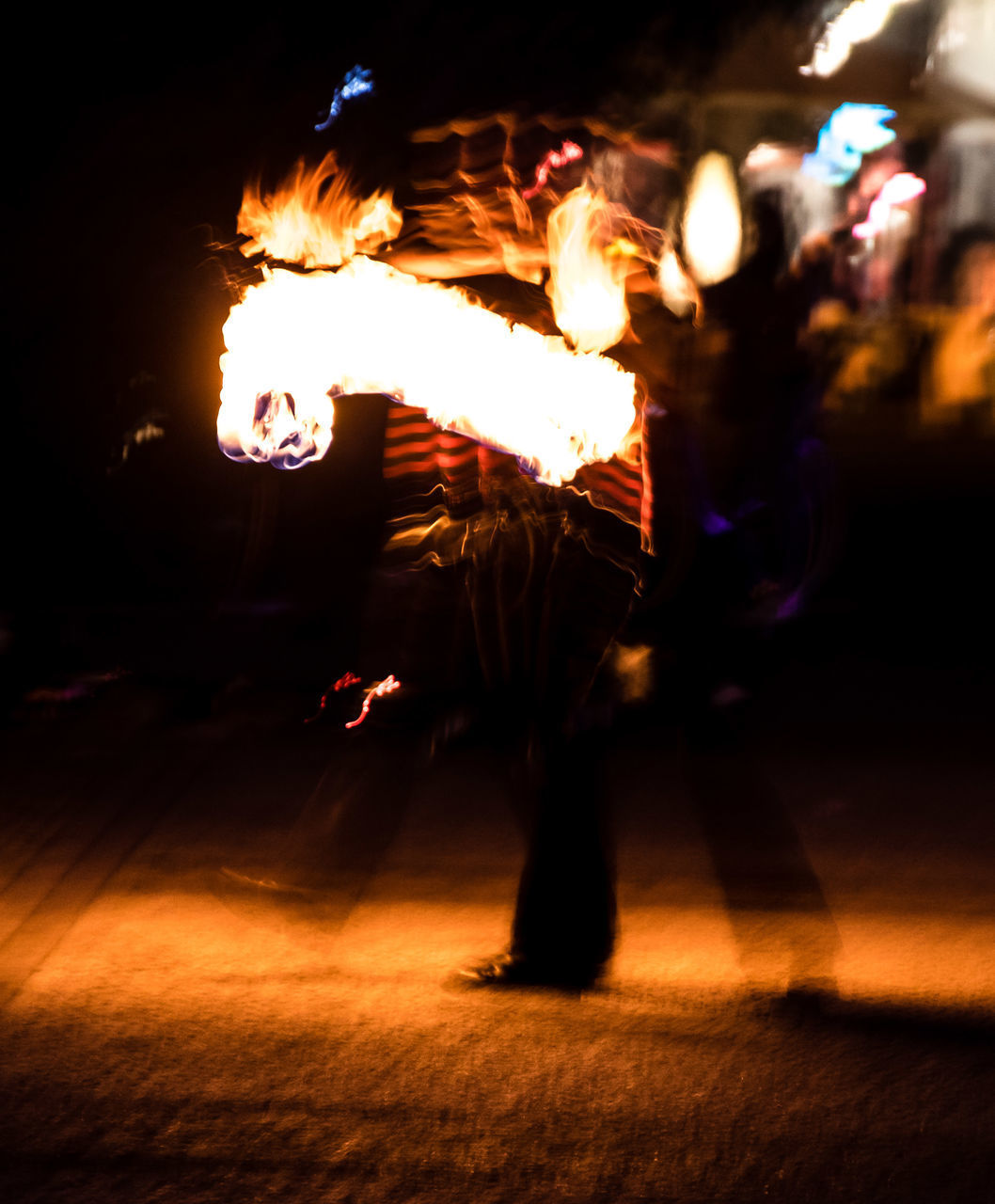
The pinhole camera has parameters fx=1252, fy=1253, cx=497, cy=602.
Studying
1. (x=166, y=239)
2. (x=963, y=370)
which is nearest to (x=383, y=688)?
(x=166, y=239)

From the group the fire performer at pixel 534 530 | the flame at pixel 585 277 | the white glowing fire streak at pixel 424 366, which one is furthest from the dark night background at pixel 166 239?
the flame at pixel 585 277

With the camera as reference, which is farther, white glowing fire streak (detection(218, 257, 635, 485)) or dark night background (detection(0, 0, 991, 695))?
dark night background (detection(0, 0, 991, 695))

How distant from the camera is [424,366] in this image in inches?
158

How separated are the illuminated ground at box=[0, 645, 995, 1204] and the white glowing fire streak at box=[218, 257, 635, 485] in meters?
1.74

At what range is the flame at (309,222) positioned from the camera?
170 inches

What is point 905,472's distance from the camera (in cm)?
1296

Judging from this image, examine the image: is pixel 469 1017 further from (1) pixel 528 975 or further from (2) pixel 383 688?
(2) pixel 383 688

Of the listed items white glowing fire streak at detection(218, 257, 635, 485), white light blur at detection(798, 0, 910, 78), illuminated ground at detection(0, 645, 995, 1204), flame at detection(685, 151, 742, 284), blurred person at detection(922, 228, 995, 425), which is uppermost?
white light blur at detection(798, 0, 910, 78)

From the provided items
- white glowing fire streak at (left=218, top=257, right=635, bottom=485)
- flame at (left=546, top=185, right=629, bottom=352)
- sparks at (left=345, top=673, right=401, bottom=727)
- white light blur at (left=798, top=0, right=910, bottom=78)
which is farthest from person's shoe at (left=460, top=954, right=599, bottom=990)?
white light blur at (left=798, top=0, right=910, bottom=78)

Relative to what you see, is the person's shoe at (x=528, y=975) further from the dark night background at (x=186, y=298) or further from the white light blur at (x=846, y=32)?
the white light blur at (x=846, y=32)

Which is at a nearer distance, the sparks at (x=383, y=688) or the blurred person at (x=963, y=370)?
the sparks at (x=383, y=688)

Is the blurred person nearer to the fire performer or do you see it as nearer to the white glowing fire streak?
the fire performer

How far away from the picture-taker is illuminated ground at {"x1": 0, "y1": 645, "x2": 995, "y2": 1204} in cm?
313

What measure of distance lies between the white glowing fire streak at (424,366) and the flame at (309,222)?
0.91 ft
